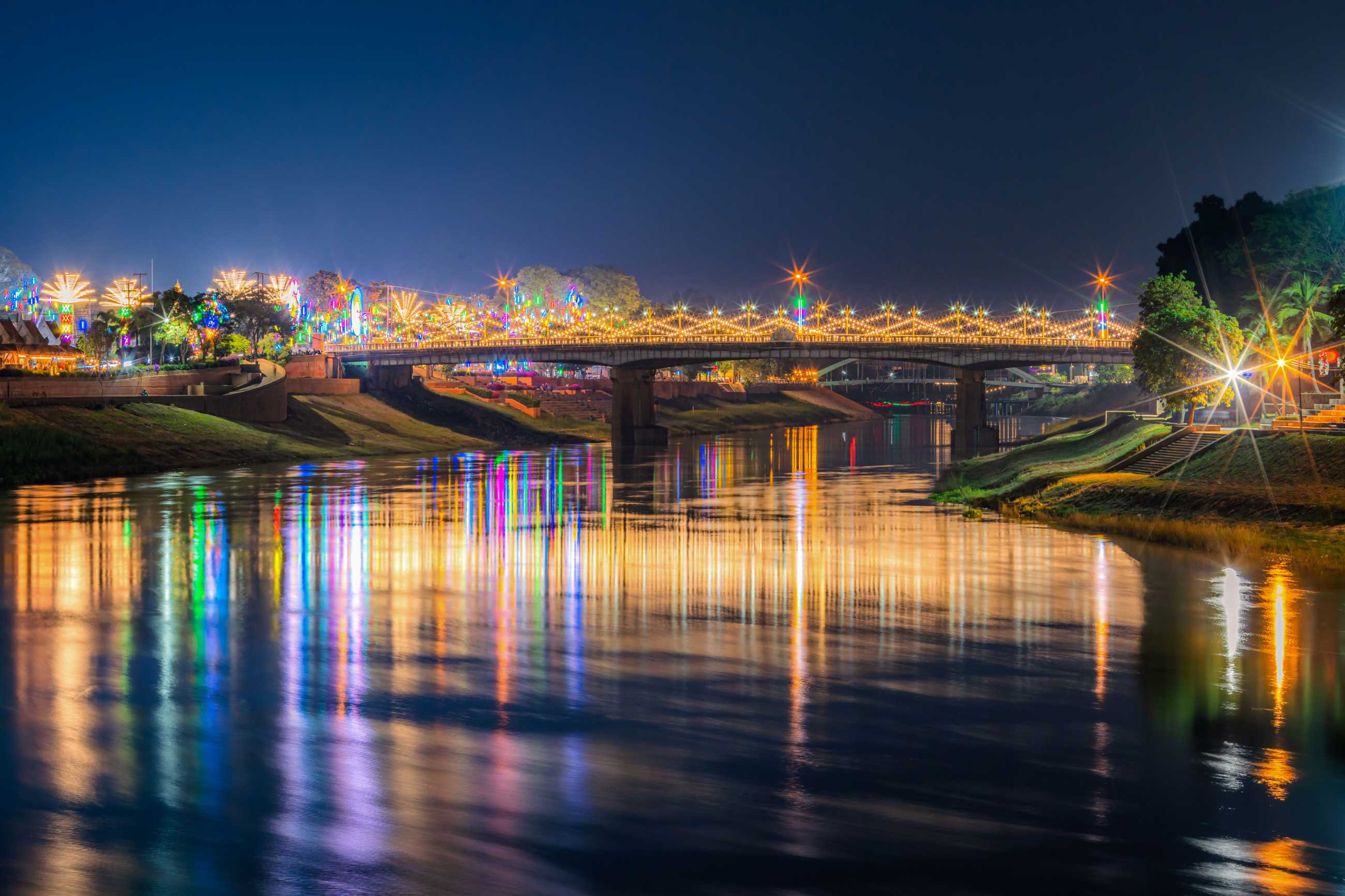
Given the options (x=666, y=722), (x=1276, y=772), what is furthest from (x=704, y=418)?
(x=1276, y=772)

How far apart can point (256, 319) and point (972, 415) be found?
9000 cm

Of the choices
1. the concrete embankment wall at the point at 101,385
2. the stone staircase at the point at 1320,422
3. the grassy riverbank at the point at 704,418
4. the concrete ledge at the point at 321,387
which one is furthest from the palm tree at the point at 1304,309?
the grassy riverbank at the point at 704,418

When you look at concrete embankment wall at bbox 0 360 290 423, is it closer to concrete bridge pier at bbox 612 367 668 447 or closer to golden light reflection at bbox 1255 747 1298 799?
Result: concrete bridge pier at bbox 612 367 668 447

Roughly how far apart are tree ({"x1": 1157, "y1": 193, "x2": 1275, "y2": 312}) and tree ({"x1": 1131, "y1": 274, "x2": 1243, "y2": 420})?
13516 mm

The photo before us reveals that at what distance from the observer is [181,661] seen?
2562 centimetres

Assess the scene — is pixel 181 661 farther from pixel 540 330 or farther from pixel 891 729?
pixel 540 330

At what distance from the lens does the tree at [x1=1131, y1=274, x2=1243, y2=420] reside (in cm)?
8400

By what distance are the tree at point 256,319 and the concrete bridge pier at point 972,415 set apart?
8127 centimetres

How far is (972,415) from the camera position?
5635 inches

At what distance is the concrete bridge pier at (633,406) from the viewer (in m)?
144

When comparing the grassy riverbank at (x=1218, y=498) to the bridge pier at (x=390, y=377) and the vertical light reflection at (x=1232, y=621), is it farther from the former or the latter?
the bridge pier at (x=390, y=377)

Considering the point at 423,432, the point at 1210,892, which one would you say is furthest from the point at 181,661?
the point at 423,432

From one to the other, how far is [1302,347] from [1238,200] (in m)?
24.5

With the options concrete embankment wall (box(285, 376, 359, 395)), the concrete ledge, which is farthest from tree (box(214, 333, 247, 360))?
the concrete ledge
